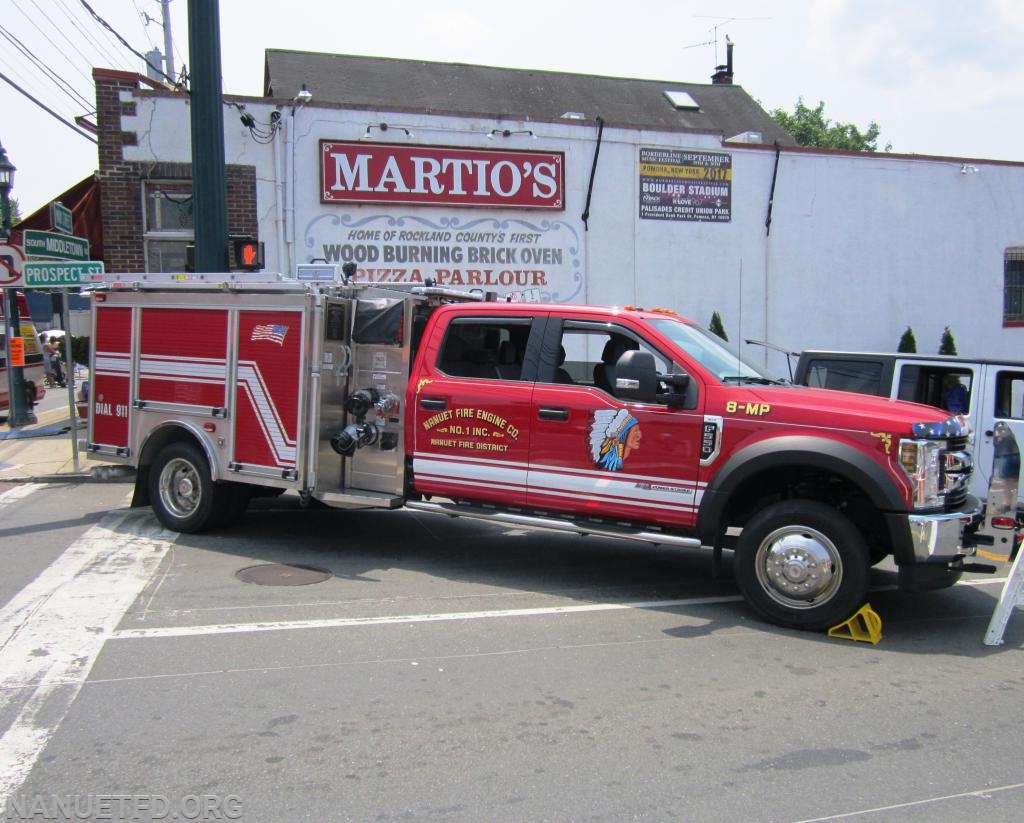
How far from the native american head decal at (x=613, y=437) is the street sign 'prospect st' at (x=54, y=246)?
8.45 meters

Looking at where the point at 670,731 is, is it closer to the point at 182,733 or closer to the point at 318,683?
the point at 318,683

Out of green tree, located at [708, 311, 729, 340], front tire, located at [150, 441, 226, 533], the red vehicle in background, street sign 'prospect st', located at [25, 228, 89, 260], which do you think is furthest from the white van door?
the red vehicle in background

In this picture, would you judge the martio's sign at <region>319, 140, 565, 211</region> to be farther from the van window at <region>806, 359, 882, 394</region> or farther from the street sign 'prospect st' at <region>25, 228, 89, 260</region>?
the van window at <region>806, 359, 882, 394</region>

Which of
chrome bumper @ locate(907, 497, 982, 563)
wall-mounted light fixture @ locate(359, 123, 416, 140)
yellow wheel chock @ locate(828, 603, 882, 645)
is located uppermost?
wall-mounted light fixture @ locate(359, 123, 416, 140)

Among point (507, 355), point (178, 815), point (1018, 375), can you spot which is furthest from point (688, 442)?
point (1018, 375)

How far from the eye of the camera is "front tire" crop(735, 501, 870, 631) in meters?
5.36

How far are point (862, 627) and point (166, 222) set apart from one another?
12112 millimetres

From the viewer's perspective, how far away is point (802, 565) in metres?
5.47

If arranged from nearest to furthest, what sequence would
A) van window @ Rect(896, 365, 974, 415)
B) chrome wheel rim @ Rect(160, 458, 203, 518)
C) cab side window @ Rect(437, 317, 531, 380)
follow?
cab side window @ Rect(437, 317, 531, 380)
chrome wheel rim @ Rect(160, 458, 203, 518)
van window @ Rect(896, 365, 974, 415)

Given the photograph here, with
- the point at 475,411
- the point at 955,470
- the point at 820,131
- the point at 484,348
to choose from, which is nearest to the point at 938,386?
the point at 955,470

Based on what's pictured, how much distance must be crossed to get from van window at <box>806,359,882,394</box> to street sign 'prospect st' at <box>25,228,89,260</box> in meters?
9.38

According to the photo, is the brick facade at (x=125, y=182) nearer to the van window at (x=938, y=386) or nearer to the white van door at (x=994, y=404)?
the van window at (x=938, y=386)

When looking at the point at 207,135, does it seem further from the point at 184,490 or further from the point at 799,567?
the point at 799,567

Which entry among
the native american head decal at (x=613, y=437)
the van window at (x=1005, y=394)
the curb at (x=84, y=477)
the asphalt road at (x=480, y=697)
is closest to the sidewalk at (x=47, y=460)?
the curb at (x=84, y=477)
